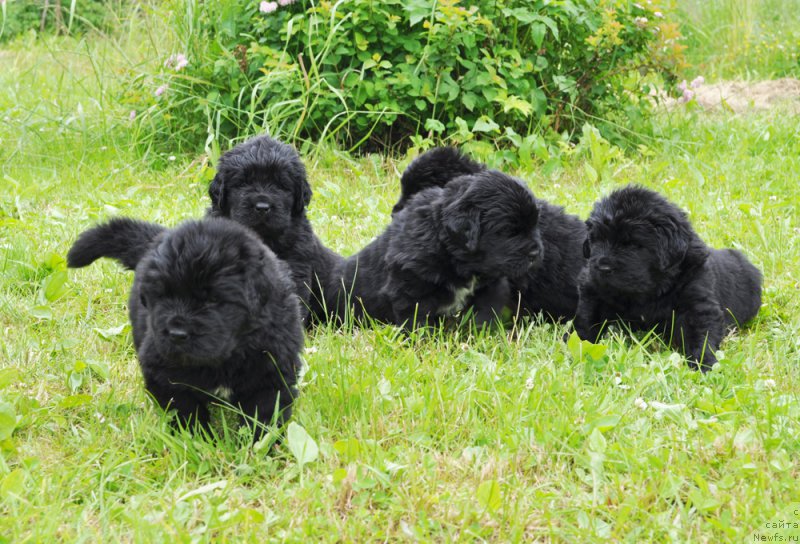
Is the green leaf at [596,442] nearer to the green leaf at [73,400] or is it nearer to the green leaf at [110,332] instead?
the green leaf at [73,400]

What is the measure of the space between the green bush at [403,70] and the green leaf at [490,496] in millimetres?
4473

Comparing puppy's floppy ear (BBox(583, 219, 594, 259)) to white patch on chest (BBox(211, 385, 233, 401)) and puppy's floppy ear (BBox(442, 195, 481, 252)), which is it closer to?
puppy's floppy ear (BBox(442, 195, 481, 252))

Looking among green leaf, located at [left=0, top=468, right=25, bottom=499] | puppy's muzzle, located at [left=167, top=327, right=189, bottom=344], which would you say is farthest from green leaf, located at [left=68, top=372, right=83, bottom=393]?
puppy's muzzle, located at [left=167, top=327, right=189, bottom=344]

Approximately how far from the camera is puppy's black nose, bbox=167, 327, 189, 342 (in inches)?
111

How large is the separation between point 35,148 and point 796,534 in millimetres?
6986

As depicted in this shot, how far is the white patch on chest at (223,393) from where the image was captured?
3.11m

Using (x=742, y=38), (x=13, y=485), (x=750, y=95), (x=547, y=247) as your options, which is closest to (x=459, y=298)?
(x=547, y=247)

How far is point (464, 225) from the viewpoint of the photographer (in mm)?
4141

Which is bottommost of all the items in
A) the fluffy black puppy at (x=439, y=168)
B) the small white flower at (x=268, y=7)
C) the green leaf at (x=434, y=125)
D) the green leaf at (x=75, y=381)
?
the green leaf at (x=75, y=381)

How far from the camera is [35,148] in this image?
7613 millimetres

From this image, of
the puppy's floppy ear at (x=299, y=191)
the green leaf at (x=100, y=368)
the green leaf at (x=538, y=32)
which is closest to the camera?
the green leaf at (x=100, y=368)

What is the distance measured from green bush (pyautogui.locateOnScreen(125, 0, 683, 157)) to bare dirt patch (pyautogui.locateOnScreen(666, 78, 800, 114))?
62.4 inches

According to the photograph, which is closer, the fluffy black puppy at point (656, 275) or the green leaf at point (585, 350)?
the green leaf at point (585, 350)

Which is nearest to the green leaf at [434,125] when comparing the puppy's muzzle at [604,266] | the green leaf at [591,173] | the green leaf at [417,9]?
the green leaf at [417,9]
